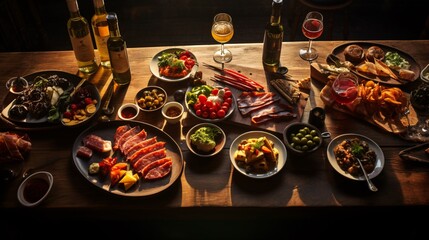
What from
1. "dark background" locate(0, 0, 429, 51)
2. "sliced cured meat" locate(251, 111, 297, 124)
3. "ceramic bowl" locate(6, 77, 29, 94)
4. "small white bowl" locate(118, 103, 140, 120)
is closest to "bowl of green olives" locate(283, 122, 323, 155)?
"sliced cured meat" locate(251, 111, 297, 124)

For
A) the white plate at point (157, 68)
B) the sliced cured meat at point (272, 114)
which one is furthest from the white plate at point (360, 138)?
the white plate at point (157, 68)

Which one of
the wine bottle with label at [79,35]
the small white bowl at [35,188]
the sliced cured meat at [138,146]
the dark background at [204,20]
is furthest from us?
the dark background at [204,20]

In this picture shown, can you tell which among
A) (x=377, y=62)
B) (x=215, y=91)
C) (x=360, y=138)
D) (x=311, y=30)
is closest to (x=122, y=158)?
(x=215, y=91)

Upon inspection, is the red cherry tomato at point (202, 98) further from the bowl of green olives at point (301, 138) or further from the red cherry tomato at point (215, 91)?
the bowl of green olives at point (301, 138)

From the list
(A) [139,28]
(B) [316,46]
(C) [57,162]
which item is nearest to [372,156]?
(B) [316,46]

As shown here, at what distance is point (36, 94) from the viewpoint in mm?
2402

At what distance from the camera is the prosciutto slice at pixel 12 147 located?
7.02ft

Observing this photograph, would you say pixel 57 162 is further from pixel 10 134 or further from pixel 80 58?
pixel 80 58

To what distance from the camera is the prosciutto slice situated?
2.14 m

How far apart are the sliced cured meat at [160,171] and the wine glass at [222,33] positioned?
1035 mm

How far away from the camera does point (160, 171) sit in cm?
210

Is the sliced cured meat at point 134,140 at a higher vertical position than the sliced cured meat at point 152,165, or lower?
higher

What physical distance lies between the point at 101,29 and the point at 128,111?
24.8 inches

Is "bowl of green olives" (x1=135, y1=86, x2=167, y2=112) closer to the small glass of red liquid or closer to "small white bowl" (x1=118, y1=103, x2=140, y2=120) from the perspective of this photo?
"small white bowl" (x1=118, y1=103, x2=140, y2=120)
